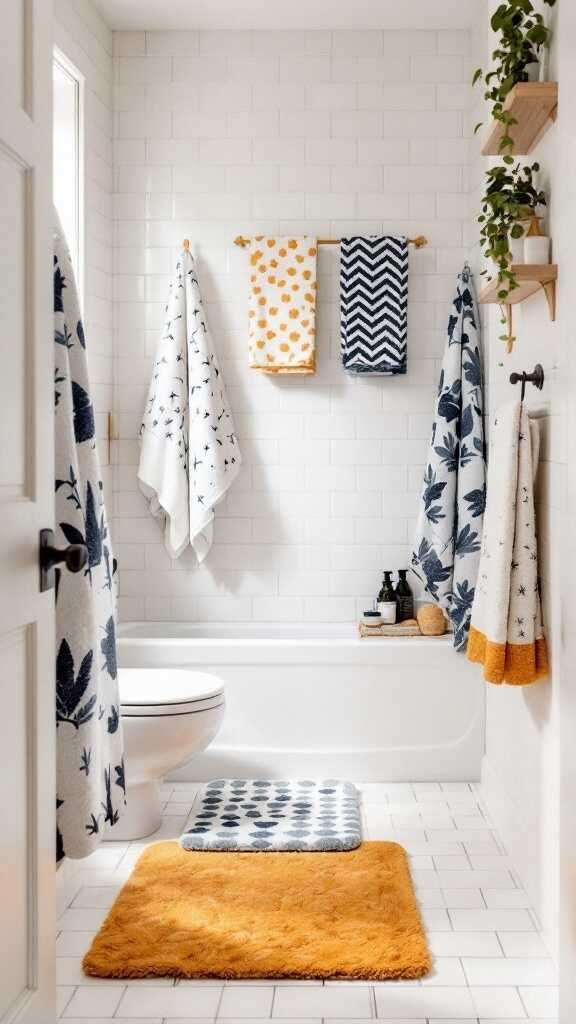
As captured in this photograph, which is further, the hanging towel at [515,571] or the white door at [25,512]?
the hanging towel at [515,571]

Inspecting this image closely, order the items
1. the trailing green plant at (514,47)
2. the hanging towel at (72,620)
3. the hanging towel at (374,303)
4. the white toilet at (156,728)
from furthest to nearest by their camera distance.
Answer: the hanging towel at (374,303)
the white toilet at (156,728)
the trailing green plant at (514,47)
the hanging towel at (72,620)

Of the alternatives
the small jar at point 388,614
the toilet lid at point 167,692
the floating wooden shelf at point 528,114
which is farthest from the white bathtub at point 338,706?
the floating wooden shelf at point 528,114

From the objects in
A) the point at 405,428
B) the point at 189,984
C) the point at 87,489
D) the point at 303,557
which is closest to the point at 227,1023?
the point at 189,984

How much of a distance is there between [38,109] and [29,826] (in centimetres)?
114

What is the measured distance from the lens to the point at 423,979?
2461mm

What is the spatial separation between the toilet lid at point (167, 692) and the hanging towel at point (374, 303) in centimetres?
149

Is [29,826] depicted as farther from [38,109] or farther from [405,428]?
[405,428]

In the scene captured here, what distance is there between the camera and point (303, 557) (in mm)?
4387

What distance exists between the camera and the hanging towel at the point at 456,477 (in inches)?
158

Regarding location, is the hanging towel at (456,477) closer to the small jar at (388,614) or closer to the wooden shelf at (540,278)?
the small jar at (388,614)

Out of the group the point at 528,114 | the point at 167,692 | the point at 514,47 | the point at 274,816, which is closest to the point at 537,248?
the point at 528,114

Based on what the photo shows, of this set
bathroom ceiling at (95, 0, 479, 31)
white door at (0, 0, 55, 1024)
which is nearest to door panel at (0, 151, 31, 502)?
white door at (0, 0, 55, 1024)

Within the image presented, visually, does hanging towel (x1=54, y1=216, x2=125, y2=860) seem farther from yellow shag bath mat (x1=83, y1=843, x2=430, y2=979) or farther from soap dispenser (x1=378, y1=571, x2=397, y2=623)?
soap dispenser (x1=378, y1=571, x2=397, y2=623)

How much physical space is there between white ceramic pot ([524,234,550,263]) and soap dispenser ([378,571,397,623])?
6.19ft
